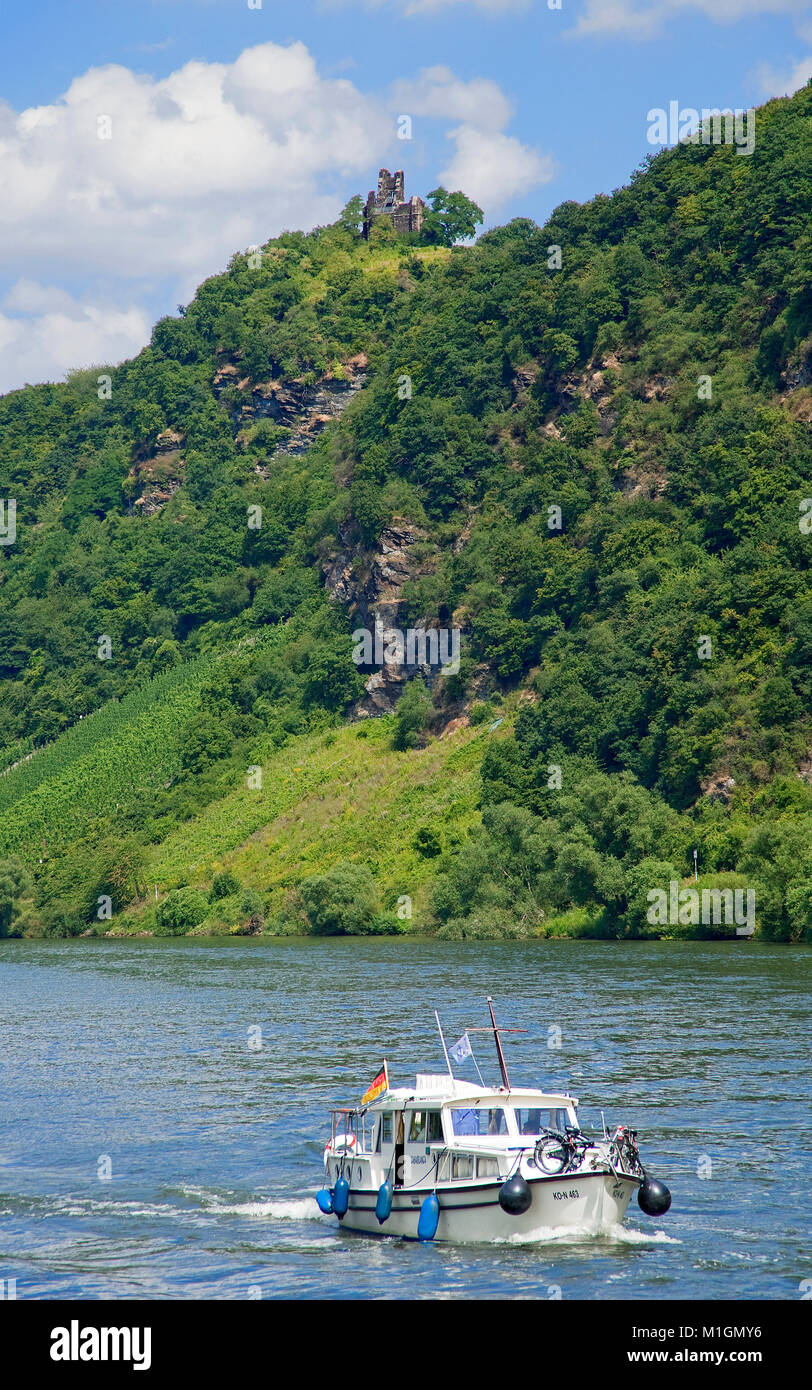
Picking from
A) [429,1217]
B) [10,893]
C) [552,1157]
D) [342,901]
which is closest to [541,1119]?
[552,1157]

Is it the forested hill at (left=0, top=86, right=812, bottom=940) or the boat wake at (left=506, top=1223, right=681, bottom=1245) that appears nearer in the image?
the boat wake at (left=506, top=1223, right=681, bottom=1245)

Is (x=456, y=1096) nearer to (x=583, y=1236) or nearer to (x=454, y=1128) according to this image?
(x=454, y=1128)

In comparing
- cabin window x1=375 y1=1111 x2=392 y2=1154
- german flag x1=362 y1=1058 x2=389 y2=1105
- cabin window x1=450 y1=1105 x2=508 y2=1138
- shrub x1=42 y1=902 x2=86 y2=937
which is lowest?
shrub x1=42 y1=902 x2=86 y2=937

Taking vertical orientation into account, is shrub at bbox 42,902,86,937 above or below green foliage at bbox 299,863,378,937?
below

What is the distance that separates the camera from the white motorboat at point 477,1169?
3534 centimetres

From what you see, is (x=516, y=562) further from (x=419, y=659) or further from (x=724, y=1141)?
(x=724, y=1141)

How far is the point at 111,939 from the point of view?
151625 millimetres

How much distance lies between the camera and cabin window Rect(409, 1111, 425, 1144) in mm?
37812

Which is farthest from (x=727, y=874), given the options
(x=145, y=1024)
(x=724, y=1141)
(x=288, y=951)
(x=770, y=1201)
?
(x=770, y=1201)

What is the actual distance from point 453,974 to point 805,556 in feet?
196

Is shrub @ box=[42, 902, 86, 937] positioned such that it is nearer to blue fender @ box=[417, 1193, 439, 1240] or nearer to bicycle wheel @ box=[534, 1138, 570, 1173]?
blue fender @ box=[417, 1193, 439, 1240]

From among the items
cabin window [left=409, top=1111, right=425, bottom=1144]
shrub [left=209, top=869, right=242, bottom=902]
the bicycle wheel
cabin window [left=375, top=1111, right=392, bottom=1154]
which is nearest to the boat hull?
the bicycle wheel

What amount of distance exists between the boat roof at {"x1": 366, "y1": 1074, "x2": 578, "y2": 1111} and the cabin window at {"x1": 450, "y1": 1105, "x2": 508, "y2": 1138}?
234mm

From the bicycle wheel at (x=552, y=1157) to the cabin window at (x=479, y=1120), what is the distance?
6.66 feet
